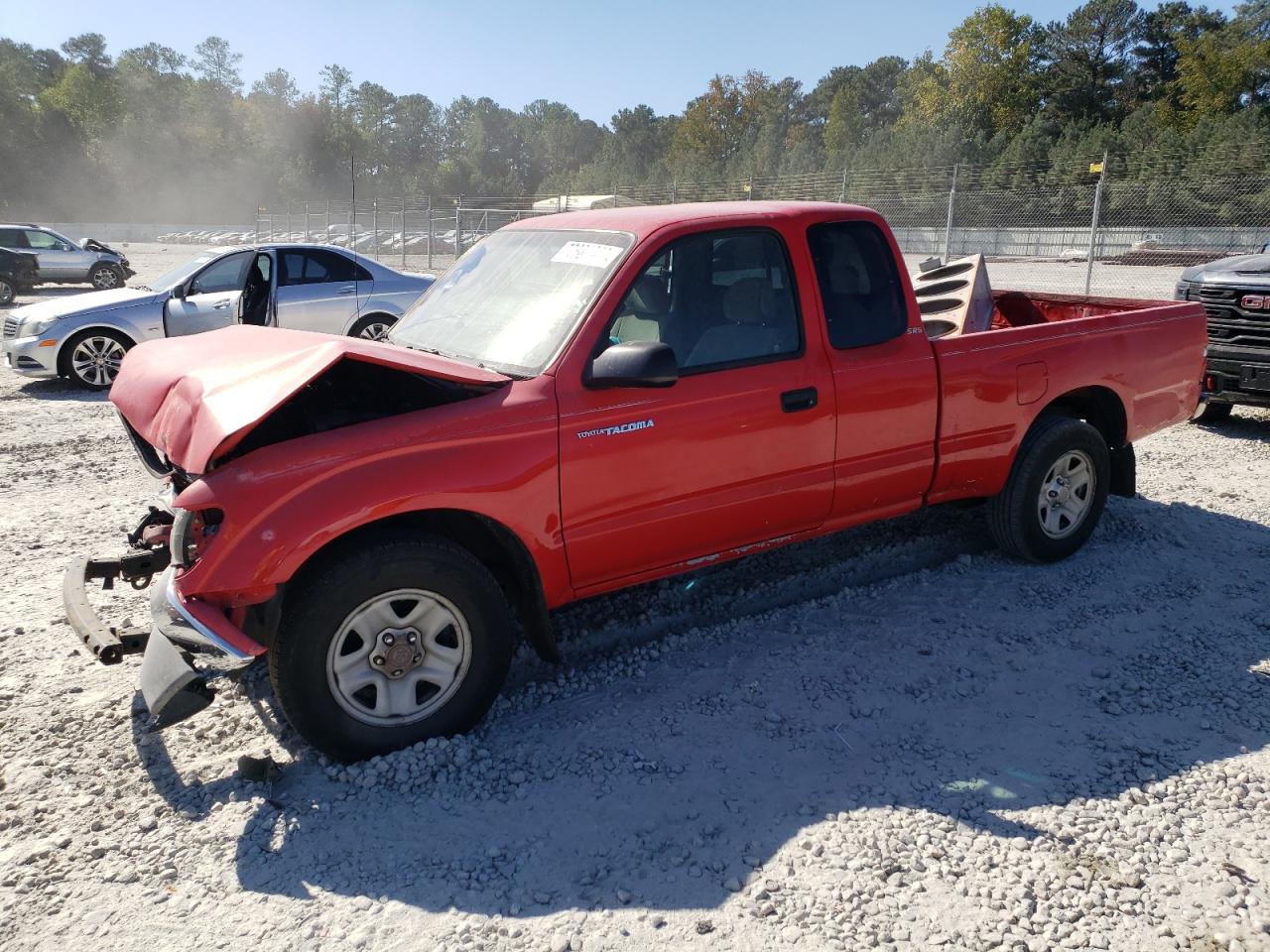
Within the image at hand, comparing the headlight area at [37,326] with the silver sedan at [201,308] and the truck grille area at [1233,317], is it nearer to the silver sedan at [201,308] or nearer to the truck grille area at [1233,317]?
the silver sedan at [201,308]

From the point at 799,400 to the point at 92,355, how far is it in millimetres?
9501

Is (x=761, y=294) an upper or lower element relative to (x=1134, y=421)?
upper

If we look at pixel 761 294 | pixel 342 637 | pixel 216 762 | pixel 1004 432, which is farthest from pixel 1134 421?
pixel 216 762

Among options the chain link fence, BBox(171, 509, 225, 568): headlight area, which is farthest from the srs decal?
the chain link fence

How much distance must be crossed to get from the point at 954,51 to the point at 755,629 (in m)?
75.8

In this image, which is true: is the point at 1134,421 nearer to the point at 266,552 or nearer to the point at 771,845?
the point at 771,845

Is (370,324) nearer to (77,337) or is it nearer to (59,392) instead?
(77,337)

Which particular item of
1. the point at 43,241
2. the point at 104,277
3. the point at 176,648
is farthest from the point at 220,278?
the point at 43,241

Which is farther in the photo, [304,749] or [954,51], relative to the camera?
[954,51]

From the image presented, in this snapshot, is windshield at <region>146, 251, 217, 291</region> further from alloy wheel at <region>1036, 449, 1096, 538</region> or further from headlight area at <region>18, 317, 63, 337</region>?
alloy wheel at <region>1036, 449, 1096, 538</region>

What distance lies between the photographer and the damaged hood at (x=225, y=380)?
10.5 ft

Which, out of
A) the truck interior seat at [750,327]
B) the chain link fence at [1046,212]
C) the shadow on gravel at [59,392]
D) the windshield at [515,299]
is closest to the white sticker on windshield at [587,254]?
the windshield at [515,299]

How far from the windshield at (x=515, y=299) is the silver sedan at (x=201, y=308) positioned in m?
6.29

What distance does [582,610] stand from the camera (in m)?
4.74
